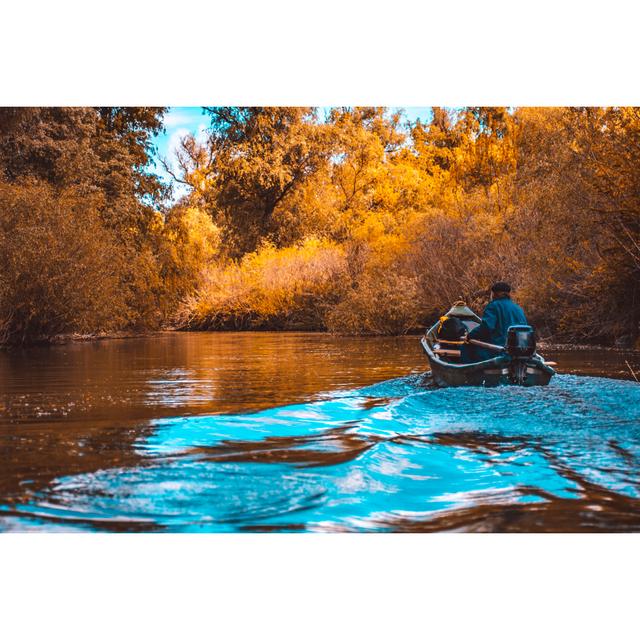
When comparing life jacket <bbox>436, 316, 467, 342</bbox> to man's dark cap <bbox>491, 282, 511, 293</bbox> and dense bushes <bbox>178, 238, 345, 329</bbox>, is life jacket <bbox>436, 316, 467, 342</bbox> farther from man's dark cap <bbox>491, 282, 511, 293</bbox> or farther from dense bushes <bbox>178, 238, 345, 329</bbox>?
dense bushes <bbox>178, 238, 345, 329</bbox>

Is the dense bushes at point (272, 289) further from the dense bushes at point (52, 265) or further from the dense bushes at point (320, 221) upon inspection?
the dense bushes at point (52, 265)

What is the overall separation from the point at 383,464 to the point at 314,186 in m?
23.9

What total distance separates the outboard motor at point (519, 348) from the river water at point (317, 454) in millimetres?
168

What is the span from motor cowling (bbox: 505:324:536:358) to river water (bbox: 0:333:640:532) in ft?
1.17

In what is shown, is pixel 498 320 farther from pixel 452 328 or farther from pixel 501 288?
pixel 452 328

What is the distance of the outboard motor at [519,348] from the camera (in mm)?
8406

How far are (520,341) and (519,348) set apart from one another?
0.22ft

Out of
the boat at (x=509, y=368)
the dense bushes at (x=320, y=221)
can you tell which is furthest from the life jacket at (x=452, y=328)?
the dense bushes at (x=320, y=221)

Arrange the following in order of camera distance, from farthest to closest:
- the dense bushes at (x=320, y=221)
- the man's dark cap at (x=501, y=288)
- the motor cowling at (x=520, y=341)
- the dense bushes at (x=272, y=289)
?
the dense bushes at (x=272, y=289)
the dense bushes at (x=320, y=221)
the man's dark cap at (x=501, y=288)
the motor cowling at (x=520, y=341)

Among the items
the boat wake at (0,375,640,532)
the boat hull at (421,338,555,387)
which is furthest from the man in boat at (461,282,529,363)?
the boat wake at (0,375,640,532)

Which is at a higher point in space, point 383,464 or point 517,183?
point 517,183

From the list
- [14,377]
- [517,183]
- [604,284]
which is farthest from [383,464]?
[517,183]

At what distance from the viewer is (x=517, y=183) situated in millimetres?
22297
